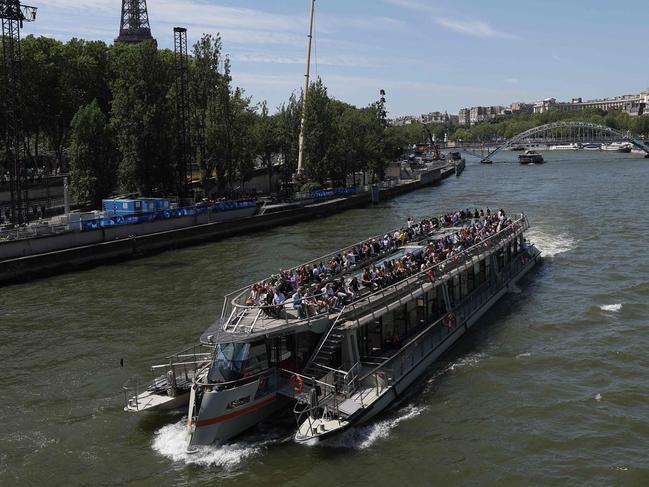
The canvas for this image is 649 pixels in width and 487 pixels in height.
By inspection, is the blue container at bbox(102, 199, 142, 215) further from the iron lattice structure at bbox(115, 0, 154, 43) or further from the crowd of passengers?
the iron lattice structure at bbox(115, 0, 154, 43)

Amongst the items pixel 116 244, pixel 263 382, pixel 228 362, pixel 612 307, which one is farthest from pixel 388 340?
pixel 116 244

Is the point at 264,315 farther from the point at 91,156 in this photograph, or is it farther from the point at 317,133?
the point at 317,133

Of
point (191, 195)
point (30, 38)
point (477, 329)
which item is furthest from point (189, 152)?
point (477, 329)

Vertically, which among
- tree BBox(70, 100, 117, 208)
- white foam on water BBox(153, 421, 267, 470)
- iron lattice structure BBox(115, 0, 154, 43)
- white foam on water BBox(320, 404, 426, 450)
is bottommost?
white foam on water BBox(153, 421, 267, 470)

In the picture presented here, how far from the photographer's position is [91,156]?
57.5m

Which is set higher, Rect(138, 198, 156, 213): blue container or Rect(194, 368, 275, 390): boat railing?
Rect(138, 198, 156, 213): blue container

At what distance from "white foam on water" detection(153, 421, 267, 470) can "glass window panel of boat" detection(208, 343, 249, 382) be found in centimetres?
159

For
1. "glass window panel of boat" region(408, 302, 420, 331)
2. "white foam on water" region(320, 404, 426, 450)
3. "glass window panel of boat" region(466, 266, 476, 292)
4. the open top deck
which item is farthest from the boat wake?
"glass window panel of boat" region(466, 266, 476, 292)

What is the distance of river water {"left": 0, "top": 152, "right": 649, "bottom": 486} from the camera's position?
16078 millimetres

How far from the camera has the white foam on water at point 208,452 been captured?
16.2m

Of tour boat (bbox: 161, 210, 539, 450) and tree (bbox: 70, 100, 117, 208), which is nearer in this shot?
tour boat (bbox: 161, 210, 539, 450)

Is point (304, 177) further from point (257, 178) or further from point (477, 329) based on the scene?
point (477, 329)

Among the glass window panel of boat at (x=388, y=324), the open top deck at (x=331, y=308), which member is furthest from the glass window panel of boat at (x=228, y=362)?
the glass window panel of boat at (x=388, y=324)

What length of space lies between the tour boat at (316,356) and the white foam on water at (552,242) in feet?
65.1
